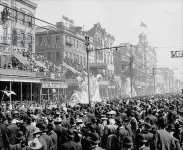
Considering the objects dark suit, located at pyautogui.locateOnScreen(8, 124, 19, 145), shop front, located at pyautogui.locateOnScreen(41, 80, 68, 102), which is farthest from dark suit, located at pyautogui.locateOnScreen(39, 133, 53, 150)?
shop front, located at pyautogui.locateOnScreen(41, 80, 68, 102)

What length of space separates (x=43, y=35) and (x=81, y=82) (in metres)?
13.4

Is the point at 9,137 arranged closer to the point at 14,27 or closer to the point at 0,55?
the point at 0,55

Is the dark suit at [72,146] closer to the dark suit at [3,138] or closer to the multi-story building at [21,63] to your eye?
the dark suit at [3,138]

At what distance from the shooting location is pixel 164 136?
25.8 ft

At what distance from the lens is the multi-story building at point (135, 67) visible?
81900mm

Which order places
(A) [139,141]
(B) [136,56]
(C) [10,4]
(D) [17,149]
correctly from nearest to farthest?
(A) [139,141]
(D) [17,149]
(C) [10,4]
(B) [136,56]

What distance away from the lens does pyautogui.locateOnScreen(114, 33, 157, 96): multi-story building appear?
269 ft

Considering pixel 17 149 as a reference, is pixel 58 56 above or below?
above

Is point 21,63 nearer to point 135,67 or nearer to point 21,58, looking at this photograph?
point 21,58

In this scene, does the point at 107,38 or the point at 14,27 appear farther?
the point at 107,38

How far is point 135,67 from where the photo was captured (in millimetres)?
99750

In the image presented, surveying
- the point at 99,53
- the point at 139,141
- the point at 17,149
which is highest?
the point at 99,53

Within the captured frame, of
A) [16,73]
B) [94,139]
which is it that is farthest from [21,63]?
[94,139]

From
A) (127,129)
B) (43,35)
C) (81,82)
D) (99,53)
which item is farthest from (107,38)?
(127,129)
